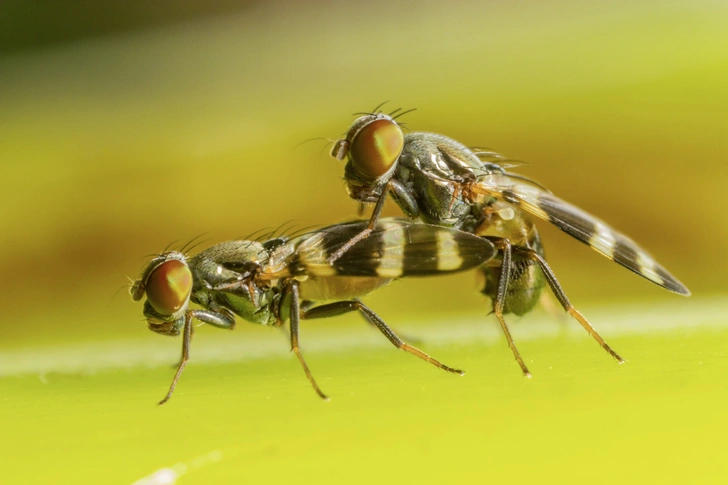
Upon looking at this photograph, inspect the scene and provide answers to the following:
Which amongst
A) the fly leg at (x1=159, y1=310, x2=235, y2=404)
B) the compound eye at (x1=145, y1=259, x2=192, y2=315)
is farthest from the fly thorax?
the compound eye at (x1=145, y1=259, x2=192, y2=315)

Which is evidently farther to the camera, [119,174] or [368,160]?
[119,174]

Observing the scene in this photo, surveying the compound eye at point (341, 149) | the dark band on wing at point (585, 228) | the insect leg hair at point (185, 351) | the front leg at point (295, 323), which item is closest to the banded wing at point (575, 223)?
the dark band on wing at point (585, 228)

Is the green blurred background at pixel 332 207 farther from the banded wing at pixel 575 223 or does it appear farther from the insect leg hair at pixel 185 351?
the banded wing at pixel 575 223

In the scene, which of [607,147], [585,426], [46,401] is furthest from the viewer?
[607,147]

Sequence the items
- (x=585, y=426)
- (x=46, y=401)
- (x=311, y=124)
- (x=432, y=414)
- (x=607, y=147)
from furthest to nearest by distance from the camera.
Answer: (x=311, y=124)
(x=607, y=147)
(x=46, y=401)
(x=432, y=414)
(x=585, y=426)

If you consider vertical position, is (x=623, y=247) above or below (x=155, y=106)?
below

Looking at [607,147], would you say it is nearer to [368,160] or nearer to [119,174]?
[368,160]

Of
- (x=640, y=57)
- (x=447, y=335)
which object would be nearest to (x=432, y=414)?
(x=447, y=335)

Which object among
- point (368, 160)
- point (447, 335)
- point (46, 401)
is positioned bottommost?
point (447, 335)
